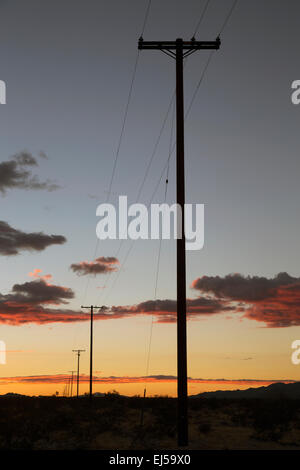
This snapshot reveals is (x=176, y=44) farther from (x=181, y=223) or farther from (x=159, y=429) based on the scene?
(x=159, y=429)

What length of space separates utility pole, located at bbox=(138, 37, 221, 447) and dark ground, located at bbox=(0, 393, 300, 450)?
3191 mm

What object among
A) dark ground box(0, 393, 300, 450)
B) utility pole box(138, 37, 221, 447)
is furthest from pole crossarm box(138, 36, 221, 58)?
dark ground box(0, 393, 300, 450)

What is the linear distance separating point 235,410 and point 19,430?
19.1 meters

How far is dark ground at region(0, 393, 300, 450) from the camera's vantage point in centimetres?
2531

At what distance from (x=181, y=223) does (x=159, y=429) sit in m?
14.8

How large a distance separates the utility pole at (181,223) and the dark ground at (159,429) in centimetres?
319

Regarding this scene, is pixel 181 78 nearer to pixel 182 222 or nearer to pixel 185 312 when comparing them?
pixel 182 222

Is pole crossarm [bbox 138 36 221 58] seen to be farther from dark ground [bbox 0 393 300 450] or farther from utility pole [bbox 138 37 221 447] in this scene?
dark ground [bbox 0 393 300 450]

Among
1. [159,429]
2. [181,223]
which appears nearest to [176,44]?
[181,223]

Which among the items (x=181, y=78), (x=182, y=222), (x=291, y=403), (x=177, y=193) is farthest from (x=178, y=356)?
(x=291, y=403)

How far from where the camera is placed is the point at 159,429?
2856 centimetres

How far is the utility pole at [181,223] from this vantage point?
17641 millimetres

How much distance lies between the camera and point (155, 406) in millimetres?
44500

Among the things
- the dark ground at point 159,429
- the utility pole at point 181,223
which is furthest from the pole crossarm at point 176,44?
the dark ground at point 159,429
